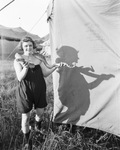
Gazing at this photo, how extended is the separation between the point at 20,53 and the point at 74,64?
0.68m

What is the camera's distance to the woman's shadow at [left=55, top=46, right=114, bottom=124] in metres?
2.00

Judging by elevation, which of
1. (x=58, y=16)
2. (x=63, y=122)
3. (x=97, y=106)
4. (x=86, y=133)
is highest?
(x=58, y=16)

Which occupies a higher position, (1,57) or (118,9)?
(118,9)

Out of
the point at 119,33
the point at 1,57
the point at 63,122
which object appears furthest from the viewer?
the point at 1,57

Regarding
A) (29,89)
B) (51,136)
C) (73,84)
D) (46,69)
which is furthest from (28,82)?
(51,136)

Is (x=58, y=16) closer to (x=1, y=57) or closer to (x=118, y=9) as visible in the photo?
(x=118, y=9)

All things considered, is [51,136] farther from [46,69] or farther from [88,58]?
[88,58]

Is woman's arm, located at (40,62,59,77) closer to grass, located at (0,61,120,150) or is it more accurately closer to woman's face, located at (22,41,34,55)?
woman's face, located at (22,41,34,55)

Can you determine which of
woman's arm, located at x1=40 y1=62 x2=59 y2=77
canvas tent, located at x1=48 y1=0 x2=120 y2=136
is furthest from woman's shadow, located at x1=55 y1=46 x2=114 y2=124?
woman's arm, located at x1=40 y1=62 x2=59 y2=77

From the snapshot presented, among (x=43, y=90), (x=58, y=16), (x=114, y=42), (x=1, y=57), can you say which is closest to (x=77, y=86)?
(x=43, y=90)

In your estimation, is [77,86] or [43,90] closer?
[43,90]

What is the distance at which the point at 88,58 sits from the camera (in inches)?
77.4

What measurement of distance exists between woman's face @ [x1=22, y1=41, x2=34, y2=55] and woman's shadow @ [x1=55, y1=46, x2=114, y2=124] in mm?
427

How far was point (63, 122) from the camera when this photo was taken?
2.21 metres
